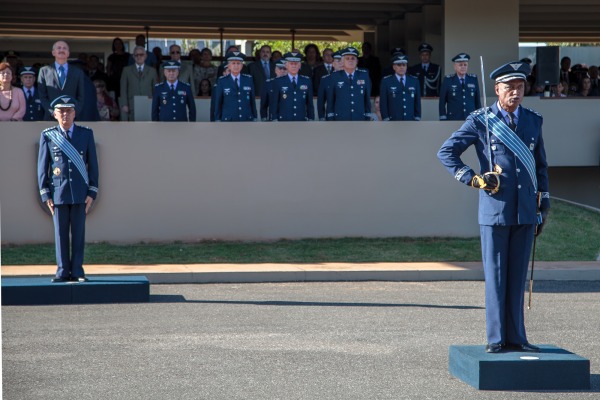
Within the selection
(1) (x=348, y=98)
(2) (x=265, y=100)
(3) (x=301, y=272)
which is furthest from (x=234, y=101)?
(3) (x=301, y=272)

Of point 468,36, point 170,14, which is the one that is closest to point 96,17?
point 170,14

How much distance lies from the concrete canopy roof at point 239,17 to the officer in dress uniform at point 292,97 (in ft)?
19.9

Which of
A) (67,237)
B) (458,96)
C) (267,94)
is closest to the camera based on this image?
(67,237)

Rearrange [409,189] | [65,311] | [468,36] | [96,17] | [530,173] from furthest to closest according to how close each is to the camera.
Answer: [96,17] → [468,36] → [409,189] → [65,311] → [530,173]

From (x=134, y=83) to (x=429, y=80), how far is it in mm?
5183

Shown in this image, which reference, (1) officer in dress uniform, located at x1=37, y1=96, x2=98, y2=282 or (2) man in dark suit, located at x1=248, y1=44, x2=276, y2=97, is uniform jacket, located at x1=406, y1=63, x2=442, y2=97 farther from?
(1) officer in dress uniform, located at x1=37, y1=96, x2=98, y2=282

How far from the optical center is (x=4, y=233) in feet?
51.7

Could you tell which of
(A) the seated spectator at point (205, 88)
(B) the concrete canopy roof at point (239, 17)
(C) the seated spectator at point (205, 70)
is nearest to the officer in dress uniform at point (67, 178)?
(A) the seated spectator at point (205, 88)

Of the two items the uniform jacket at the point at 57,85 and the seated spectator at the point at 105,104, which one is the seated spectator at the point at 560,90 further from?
the uniform jacket at the point at 57,85

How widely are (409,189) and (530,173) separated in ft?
30.5

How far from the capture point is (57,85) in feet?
51.4

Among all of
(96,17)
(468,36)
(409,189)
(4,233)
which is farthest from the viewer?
(96,17)

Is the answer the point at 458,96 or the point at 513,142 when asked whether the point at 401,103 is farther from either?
the point at 513,142

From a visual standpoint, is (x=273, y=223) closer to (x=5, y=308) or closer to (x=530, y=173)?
(x=5, y=308)
